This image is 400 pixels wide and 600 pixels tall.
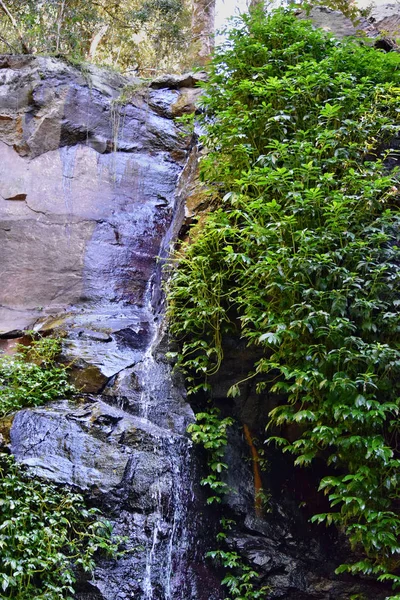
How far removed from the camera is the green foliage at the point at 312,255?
486 centimetres

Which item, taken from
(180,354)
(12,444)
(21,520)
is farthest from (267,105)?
(21,520)

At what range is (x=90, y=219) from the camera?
8.34m

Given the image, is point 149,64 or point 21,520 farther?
point 149,64

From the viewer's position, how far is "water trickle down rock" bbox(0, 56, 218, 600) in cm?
488

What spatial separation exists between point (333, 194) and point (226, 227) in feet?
3.45

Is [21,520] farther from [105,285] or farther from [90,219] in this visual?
[90,219]

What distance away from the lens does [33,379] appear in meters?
5.69

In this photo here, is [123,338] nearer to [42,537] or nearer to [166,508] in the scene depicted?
[166,508]

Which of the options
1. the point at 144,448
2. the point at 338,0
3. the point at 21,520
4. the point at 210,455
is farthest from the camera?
the point at 338,0

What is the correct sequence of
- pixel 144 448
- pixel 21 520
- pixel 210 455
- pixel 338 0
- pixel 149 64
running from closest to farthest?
pixel 21 520 < pixel 144 448 < pixel 210 455 < pixel 338 0 < pixel 149 64

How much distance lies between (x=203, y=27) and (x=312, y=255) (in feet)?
25.6

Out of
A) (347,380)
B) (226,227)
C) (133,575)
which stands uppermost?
(226,227)

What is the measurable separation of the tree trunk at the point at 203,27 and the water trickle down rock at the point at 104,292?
1.75 metres

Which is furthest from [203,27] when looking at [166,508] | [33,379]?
[166,508]
